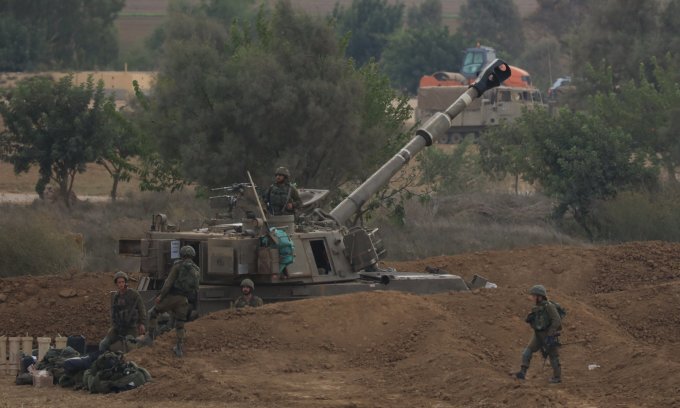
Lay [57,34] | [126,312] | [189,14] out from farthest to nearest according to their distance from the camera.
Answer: [57,34] → [189,14] → [126,312]

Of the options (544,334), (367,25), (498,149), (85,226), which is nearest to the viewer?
(544,334)

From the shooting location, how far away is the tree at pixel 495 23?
8875 cm

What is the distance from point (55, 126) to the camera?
3944 cm

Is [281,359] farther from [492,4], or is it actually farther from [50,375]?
[492,4]

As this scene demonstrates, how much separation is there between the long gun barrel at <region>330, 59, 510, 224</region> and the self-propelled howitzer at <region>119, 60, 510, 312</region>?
1.76 ft

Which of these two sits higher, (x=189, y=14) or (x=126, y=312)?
(x=189, y=14)

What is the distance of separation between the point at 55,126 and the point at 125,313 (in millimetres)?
22127

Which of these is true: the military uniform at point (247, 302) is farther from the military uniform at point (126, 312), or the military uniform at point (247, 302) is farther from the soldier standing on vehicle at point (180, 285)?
the military uniform at point (126, 312)

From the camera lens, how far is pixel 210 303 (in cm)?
1969

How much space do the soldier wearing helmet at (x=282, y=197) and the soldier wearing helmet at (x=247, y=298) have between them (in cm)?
129

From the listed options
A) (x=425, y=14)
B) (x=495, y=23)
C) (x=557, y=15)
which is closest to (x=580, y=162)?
(x=495, y=23)

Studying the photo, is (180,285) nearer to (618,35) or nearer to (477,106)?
(477,106)

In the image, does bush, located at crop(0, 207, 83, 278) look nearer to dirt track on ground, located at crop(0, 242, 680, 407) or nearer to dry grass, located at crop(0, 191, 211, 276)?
dry grass, located at crop(0, 191, 211, 276)

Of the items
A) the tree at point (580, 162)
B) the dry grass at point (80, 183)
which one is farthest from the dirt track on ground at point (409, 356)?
the dry grass at point (80, 183)
